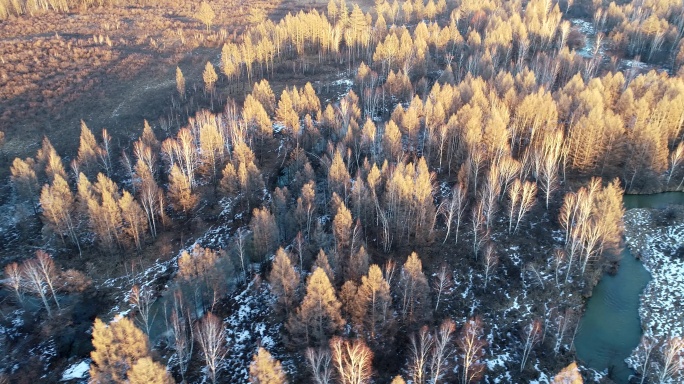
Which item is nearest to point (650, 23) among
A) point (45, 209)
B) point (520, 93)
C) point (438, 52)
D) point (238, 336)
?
point (438, 52)

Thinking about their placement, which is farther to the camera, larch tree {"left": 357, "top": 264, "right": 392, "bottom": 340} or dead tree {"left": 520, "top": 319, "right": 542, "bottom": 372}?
larch tree {"left": 357, "top": 264, "right": 392, "bottom": 340}

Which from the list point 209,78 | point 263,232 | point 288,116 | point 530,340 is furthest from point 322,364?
point 209,78

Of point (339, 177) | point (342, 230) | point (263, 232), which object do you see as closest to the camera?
point (342, 230)

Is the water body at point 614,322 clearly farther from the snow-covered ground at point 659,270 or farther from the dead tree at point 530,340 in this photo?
the dead tree at point 530,340

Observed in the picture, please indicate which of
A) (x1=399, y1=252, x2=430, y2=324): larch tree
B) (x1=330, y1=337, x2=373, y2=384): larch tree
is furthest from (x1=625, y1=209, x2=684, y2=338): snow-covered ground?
(x1=330, y1=337, x2=373, y2=384): larch tree

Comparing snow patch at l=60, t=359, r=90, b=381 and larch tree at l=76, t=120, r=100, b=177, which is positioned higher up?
larch tree at l=76, t=120, r=100, b=177

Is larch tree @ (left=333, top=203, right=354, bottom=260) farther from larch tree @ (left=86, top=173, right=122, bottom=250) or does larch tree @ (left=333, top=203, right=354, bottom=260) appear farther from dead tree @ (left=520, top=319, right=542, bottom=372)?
larch tree @ (left=86, top=173, right=122, bottom=250)

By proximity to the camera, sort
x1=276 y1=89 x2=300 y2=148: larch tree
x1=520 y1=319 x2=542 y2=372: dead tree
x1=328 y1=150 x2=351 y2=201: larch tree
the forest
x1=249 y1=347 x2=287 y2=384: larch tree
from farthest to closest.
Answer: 1. x1=276 y1=89 x2=300 y2=148: larch tree
2. x1=328 y1=150 x2=351 y2=201: larch tree
3. the forest
4. x1=520 y1=319 x2=542 y2=372: dead tree
5. x1=249 y1=347 x2=287 y2=384: larch tree

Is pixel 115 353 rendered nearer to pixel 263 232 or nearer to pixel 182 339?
pixel 182 339
